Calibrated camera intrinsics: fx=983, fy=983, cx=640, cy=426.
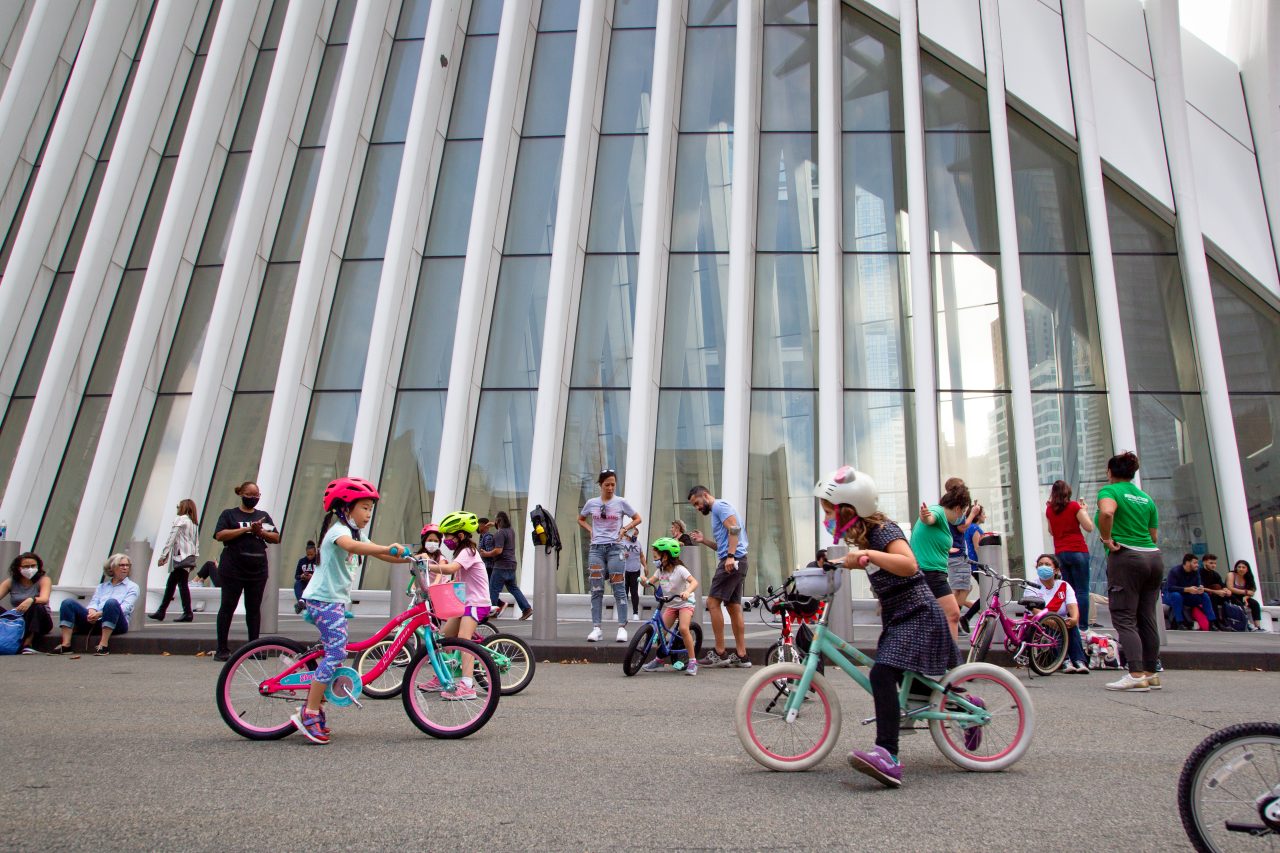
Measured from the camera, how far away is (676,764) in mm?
5066

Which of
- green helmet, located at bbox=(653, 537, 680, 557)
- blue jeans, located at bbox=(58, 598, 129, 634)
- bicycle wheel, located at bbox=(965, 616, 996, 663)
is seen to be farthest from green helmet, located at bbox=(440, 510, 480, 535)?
blue jeans, located at bbox=(58, 598, 129, 634)

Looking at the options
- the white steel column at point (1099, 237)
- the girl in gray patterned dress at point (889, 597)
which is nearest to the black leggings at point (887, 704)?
the girl in gray patterned dress at point (889, 597)

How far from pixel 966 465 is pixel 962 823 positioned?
14.6m

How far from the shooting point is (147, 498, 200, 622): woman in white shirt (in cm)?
1319

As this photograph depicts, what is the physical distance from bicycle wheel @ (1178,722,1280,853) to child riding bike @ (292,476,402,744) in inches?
161

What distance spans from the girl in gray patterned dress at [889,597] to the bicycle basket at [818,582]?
19 cm

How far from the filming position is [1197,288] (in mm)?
16547

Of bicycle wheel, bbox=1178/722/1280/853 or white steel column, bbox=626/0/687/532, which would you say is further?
white steel column, bbox=626/0/687/532

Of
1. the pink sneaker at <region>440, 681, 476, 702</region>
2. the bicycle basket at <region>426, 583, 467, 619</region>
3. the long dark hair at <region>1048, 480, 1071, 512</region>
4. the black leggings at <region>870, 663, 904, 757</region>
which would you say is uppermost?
the long dark hair at <region>1048, 480, 1071, 512</region>

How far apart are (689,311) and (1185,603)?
381 inches

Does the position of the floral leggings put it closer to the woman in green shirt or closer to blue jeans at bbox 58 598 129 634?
the woman in green shirt

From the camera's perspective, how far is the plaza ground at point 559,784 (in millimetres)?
3654

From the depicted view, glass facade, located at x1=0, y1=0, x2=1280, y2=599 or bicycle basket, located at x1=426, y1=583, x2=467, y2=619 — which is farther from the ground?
glass facade, located at x1=0, y1=0, x2=1280, y2=599

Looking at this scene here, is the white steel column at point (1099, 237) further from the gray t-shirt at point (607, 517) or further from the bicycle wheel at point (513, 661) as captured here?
the bicycle wheel at point (513, 661)
